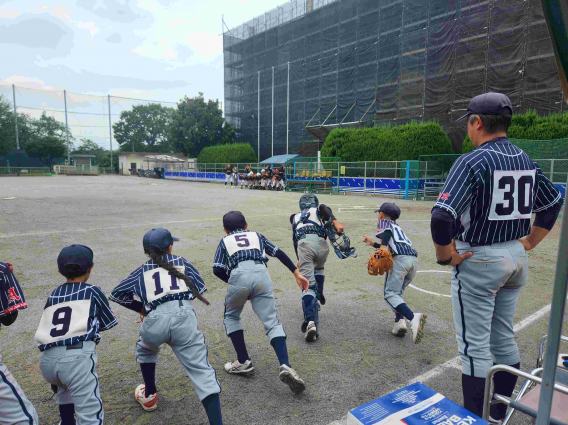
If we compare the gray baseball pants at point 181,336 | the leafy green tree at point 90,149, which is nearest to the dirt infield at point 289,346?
the gray baseball pants at point 181,336

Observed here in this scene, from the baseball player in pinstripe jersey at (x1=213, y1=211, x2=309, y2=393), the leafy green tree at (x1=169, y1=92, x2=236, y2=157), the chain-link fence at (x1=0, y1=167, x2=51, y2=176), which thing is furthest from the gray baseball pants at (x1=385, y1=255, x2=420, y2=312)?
the chain-link fence at (x1=0, y1=167, x2=51, y2=176)

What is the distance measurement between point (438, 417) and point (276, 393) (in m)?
1.58

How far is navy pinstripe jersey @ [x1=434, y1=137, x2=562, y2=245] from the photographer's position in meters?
2.29

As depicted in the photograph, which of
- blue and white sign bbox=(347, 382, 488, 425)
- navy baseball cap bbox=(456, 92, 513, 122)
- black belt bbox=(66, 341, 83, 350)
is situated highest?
navy baseball cap bbox=(456, 92, 513, 122)

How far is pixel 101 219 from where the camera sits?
11914 mm

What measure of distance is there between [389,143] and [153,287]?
84.5ft

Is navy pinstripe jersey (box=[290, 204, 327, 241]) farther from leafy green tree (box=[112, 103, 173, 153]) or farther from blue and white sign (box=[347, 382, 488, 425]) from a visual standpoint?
leafy green tree (box=[112, 103, 173, 153])

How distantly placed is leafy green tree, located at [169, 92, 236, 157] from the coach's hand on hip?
2010 inches

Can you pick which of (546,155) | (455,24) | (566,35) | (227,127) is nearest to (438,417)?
(566,35)

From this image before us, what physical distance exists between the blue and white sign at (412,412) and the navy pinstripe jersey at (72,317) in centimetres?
173

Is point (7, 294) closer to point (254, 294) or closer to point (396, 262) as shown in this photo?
point (254, 294)

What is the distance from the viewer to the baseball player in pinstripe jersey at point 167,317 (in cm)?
256

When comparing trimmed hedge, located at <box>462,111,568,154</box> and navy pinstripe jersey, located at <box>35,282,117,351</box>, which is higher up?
trimmed hedge, located at <box>462,111,568,154</box>

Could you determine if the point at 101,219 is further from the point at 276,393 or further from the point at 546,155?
the point at 546,155
